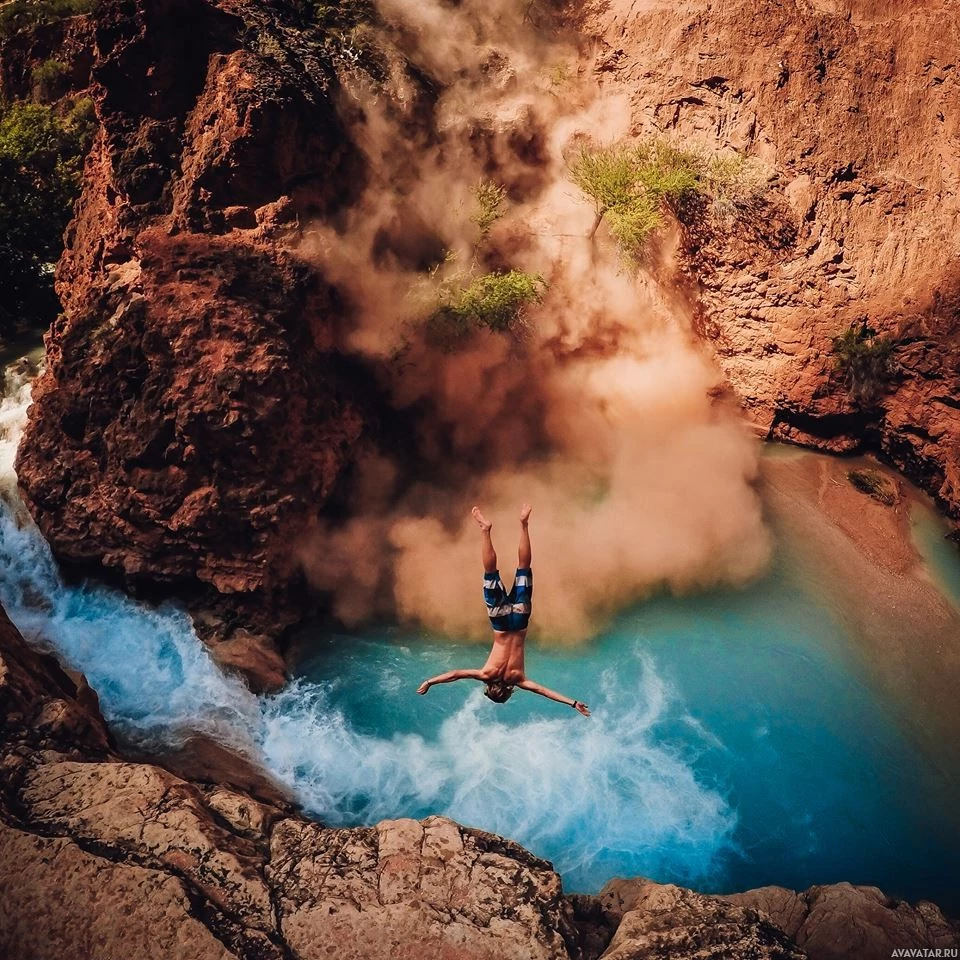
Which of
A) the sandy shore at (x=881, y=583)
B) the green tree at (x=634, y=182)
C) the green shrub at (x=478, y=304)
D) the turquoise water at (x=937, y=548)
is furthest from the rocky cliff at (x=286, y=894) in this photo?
the green tree at (x=634, y=182)

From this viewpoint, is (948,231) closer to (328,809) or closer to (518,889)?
(518,889)

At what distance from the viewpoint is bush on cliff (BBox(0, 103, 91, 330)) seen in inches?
543

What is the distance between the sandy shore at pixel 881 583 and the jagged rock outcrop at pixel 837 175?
99 cm

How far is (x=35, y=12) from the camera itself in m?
15.5

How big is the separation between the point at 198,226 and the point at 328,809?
27.7 feet

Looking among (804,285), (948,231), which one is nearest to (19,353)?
(804,285)

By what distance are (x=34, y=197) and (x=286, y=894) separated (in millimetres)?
14529

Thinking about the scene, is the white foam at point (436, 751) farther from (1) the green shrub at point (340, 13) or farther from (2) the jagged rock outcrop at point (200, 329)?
(1) the green shrub at point (340, 13)

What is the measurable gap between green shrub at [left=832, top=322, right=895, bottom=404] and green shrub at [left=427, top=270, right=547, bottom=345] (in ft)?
18.4

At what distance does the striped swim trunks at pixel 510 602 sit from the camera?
6461 mm

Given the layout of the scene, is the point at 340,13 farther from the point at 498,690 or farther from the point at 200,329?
the point at 498,690

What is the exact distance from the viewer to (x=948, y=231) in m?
11.5

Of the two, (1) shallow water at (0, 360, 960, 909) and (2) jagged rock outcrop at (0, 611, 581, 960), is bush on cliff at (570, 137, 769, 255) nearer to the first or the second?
(1) shallow water at (0, 360, 960, 909)

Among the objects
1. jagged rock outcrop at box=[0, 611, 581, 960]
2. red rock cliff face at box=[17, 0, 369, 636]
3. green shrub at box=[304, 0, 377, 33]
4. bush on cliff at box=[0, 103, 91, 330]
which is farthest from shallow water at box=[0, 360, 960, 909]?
green shrub at box=[304, 0, 377, 33]
